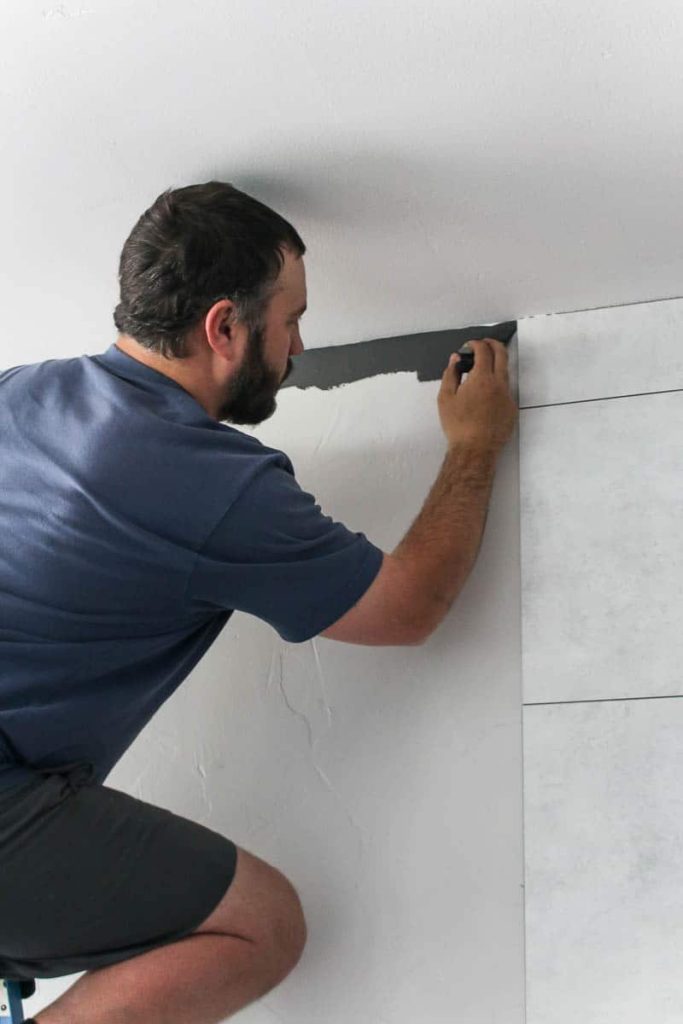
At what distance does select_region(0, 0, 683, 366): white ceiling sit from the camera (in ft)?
5.22

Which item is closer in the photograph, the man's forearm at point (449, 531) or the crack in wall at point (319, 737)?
the man's forearm at point (449, 531)

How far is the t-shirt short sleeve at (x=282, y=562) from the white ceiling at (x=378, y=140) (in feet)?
1.46

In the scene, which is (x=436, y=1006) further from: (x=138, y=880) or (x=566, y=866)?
(x=138, y=880)

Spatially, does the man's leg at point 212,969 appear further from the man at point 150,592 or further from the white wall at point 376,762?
the white wall at point 376,762

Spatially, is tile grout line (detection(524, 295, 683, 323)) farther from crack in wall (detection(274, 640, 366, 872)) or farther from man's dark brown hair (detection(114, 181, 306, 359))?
crack in wall (detection(274, 640, 366, 872))

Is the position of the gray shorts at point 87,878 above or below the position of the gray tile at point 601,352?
below

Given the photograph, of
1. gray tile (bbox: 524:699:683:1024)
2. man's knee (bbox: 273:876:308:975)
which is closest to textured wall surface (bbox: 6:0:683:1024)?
gray tile (bbox: 524:699:683:1024)

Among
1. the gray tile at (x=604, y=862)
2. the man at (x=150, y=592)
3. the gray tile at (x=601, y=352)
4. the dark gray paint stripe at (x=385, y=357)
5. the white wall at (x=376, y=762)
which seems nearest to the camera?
the man at (x=150, y=592)

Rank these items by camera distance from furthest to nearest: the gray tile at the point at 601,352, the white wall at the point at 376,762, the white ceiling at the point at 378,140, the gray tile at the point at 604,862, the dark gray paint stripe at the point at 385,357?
the dark gray paint stripe at the point at 385,357, the gray tile at the point at 601,352, the white wall at the point at 376,762, the gray tile at the point at 604,862, the white ceiling at the point at 378,140

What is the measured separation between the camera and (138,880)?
1.71 meters

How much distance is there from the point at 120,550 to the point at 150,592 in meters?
→ 0.07

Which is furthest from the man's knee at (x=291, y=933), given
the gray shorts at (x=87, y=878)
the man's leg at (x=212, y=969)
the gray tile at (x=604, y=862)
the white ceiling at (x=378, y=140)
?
the white ceiling at (x=378, y=140)

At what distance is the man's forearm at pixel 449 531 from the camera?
1.93 meters

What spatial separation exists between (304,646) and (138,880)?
58cm
